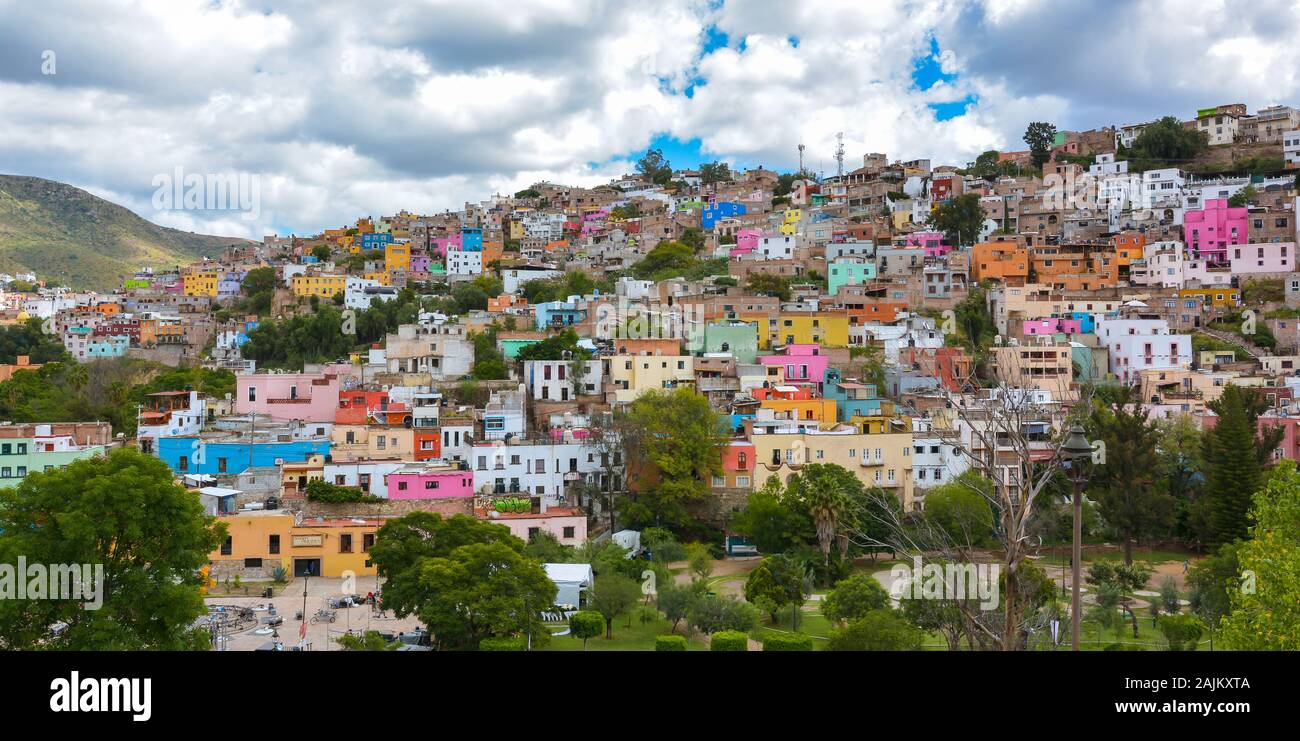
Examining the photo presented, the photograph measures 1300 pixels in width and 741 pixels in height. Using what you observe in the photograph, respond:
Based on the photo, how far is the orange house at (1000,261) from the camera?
131ft

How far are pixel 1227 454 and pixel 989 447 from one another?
1859 centimetres

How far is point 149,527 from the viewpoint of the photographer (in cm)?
1114

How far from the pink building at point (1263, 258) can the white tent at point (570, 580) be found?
31.5 meters

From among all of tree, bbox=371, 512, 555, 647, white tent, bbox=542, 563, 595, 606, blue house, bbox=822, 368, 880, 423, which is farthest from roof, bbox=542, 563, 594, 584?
blue house, bbox=822, 368, 880, 423

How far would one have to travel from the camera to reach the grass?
52.0ft

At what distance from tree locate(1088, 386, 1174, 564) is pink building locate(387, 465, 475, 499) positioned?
13411 millimetres

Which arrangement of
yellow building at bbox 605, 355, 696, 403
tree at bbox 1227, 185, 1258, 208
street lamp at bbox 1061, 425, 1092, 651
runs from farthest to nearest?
tree at bbox 1227, 185, 1258, 208 < yellow building at bbox 605, 355, 696, 403 < street lamp at bbox 1061, 425, 1092, 651

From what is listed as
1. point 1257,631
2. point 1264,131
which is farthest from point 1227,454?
point 1264,131

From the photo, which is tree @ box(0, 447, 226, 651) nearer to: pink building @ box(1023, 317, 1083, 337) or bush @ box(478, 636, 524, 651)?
bush @ box(478, 636, 524, 651)

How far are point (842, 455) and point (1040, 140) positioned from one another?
127 ft

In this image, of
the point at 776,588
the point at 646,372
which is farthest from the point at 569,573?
the point at 646,372

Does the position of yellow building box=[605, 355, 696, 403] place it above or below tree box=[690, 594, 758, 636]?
above

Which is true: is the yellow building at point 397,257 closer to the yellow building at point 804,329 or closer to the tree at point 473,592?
the yellow building at point 804,329

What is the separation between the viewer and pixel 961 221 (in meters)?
44.6
